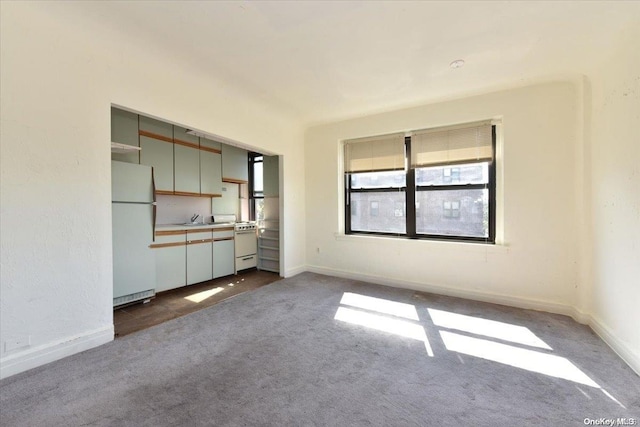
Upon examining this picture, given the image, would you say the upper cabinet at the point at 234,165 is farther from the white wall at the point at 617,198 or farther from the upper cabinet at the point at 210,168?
the white wall at the point at 617,198

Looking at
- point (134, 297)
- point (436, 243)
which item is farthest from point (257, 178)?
point (436, 243)

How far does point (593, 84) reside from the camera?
2666 millimetres

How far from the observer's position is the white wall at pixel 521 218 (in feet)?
9.73

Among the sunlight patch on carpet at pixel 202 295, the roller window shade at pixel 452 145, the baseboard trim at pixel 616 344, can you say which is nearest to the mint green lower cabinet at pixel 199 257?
the sunlight patch on carpet at pixel 202 295

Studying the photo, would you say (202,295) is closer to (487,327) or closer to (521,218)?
(487,327)

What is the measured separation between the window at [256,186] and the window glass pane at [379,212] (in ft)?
6.95

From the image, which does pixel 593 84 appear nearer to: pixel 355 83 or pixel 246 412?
pixel 355 83

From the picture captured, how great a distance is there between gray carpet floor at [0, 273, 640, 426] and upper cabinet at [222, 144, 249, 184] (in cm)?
283

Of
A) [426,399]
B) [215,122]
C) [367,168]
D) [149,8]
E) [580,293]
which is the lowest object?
[426,399]

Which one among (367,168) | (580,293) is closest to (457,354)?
(580,293)

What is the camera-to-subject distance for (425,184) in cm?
388

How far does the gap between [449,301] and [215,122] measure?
3.76 meters

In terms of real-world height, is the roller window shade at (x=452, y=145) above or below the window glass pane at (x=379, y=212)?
above

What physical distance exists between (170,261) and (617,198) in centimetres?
502
